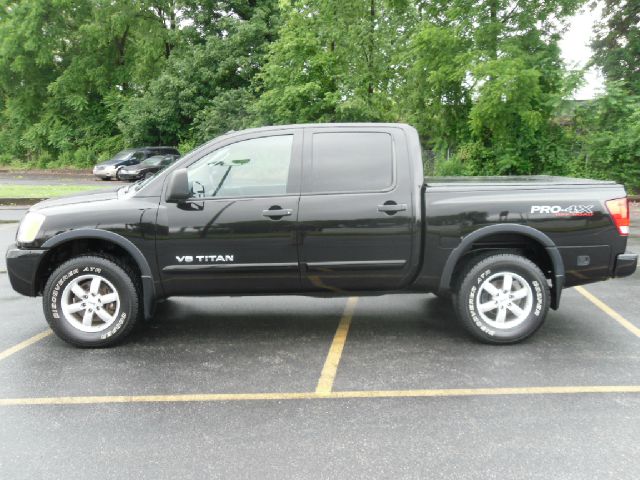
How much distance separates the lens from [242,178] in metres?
5.15

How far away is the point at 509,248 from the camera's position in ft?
17.4

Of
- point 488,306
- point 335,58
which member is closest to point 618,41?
point 335,58

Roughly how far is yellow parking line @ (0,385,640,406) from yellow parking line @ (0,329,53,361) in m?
1.03

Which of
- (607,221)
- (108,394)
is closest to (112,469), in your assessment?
(108,394)

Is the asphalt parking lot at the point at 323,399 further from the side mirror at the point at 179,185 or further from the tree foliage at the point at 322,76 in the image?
the tree foliage at the point at 322,76

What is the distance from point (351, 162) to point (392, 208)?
1.75 ft

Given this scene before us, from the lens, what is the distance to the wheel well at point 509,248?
522 centimetres

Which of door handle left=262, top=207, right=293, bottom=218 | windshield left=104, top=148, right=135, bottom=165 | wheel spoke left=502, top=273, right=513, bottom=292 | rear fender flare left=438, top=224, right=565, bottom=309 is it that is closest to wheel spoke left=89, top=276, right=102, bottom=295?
door handle left=262, top=207, right=293, bottom=218

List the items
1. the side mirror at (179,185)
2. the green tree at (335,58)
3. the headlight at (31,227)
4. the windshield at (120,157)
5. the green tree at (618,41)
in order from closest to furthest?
the side mirror at (179,185) < the headlight at (31,227) < the green tree at (335,58) < the green tree at (618,41) < the windshield at (120,157)

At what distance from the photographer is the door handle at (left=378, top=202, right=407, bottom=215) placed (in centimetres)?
502

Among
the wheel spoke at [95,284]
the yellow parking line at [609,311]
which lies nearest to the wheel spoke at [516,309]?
the yellow parking line at [609,311]

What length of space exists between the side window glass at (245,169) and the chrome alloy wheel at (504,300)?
1.92 m

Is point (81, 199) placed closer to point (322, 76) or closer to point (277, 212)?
point (277, 212)

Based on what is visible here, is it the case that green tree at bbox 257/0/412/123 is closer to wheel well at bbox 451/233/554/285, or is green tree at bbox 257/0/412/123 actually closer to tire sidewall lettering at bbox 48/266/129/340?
wheel well at bbox 451/233/554/285
